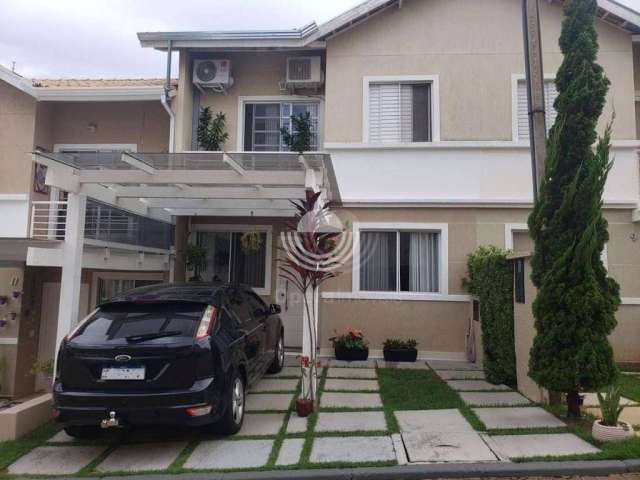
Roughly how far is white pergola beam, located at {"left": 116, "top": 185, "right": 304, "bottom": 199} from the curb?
4250 mm

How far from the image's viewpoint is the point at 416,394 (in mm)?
6273

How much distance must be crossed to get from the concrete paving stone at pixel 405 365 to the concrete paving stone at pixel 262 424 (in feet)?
10.3

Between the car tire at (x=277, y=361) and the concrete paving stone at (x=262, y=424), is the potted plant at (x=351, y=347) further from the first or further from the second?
the concrete paving stone at (x=262, y=424)

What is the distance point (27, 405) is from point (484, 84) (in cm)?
926

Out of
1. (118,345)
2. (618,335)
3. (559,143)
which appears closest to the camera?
(118,345)

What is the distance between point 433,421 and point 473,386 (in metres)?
1.82

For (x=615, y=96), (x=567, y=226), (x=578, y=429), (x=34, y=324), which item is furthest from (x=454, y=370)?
(x=34, y=324)

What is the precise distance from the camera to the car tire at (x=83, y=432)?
4832 millimetres

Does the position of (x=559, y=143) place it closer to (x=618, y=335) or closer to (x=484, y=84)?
(x=484, y=84)

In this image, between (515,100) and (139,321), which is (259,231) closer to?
(139,321)

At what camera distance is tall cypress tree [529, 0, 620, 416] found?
16.1 ft

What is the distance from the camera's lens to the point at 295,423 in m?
5.21

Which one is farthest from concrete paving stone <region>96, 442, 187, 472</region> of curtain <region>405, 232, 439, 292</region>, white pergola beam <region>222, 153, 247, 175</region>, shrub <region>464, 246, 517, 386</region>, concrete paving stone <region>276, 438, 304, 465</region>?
curtain <region>405, 232, 439, 292</region>

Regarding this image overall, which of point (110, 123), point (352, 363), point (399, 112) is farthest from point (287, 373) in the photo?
point (110, 123)
